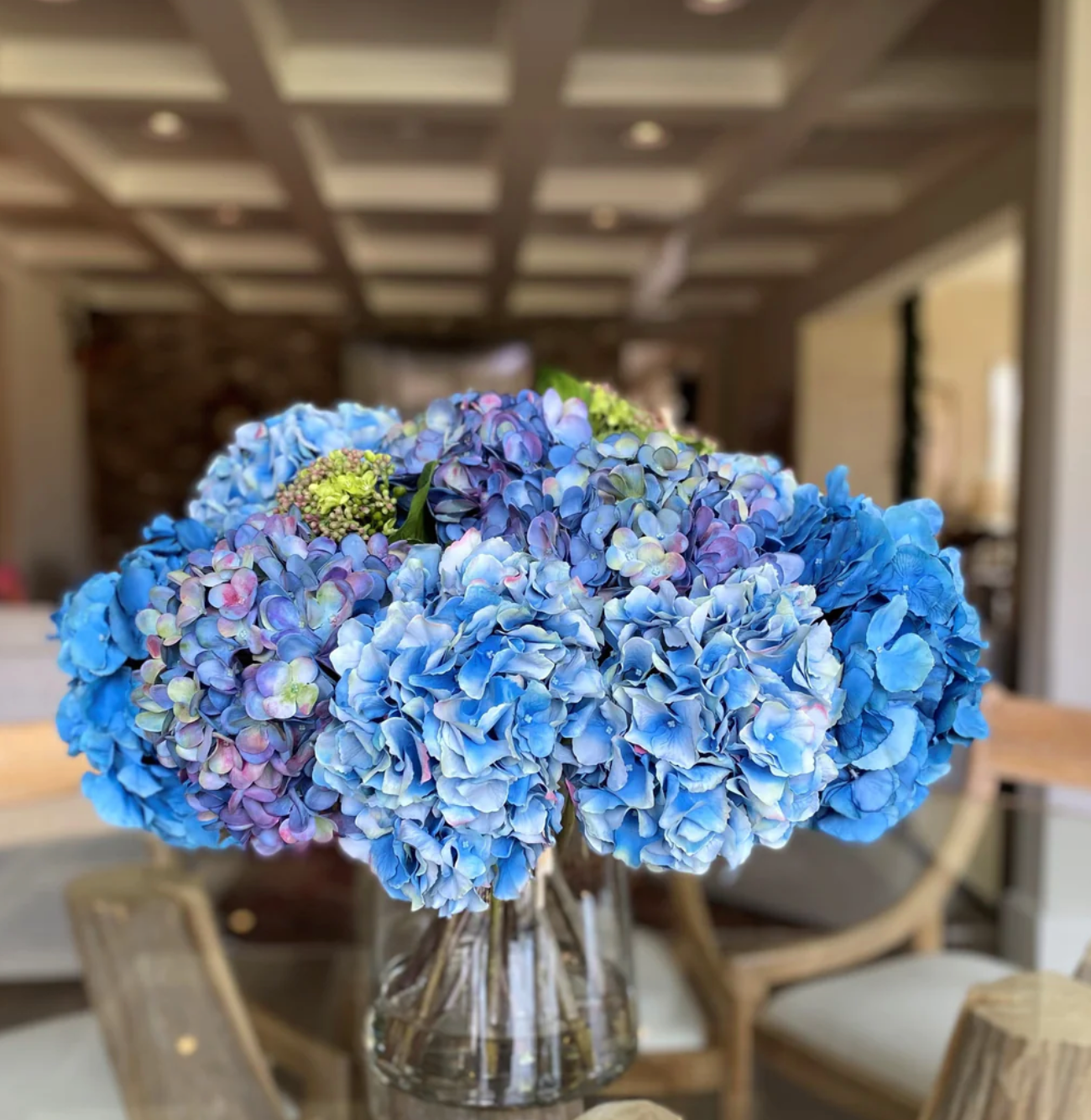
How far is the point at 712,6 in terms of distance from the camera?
3.44 m

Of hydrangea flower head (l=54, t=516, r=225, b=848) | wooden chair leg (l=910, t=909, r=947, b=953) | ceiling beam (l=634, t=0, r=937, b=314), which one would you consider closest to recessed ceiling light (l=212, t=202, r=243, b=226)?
ceiling beam (l=634, t=0, r=937, b=314)

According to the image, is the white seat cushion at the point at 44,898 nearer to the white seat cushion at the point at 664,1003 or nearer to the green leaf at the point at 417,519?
the white seat cushion at the point at 664,1003

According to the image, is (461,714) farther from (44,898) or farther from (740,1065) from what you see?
(44,898)

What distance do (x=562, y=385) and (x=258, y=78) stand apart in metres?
3.45

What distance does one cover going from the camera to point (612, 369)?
9.01 metres

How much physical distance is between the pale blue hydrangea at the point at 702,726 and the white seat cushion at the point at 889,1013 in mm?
691

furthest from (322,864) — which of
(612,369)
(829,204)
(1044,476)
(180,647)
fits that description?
(612,369)

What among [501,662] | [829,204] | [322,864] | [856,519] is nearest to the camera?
[501,662]

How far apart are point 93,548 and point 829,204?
21.1ft

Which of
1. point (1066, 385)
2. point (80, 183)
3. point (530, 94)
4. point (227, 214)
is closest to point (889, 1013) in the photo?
point (1066, 385)

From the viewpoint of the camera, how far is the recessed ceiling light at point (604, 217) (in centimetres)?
559

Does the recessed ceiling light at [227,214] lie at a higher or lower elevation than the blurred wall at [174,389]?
higher

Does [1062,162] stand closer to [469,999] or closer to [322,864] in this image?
[322,864]

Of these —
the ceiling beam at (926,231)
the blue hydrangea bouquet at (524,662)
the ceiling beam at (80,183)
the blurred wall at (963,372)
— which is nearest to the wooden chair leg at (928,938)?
the blue hydrangea bouquet at (524,662)
